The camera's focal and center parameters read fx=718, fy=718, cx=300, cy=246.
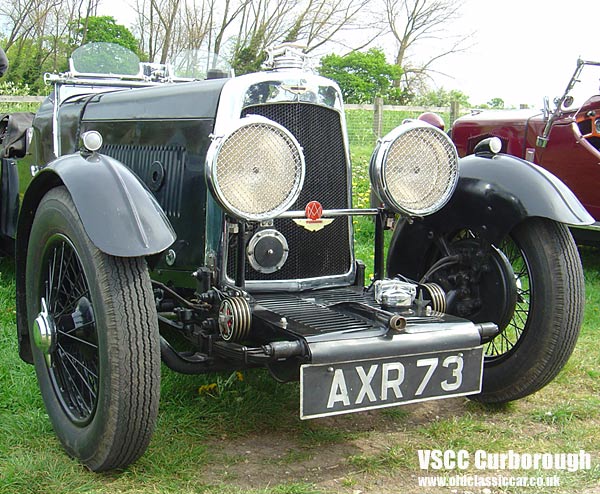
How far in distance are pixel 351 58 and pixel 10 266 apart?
73.1 feet

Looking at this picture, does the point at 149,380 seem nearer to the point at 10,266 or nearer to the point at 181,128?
the point at 181,128

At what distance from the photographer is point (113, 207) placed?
8.08 feet

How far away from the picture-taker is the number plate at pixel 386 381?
2.38 metres

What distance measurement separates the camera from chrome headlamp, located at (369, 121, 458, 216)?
9.45 feet

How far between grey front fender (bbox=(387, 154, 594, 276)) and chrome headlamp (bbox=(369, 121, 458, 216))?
0.25 metres

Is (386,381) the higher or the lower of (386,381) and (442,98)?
the lower

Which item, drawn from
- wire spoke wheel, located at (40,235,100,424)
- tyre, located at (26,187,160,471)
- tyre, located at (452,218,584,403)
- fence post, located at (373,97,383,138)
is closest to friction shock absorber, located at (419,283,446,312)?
tyre, located at (452,218,584,403)

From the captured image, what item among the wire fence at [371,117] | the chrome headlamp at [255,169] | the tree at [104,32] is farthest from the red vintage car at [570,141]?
the tree at [104,32]

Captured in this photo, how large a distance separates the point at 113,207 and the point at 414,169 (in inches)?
48.5

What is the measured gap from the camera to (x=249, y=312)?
8.61ft

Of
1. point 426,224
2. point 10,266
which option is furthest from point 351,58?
point 426,224

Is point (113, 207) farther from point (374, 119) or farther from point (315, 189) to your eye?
point (374, 119)

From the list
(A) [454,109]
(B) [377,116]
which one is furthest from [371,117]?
(A) [454,109]

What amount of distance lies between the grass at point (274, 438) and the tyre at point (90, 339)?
0.13m
